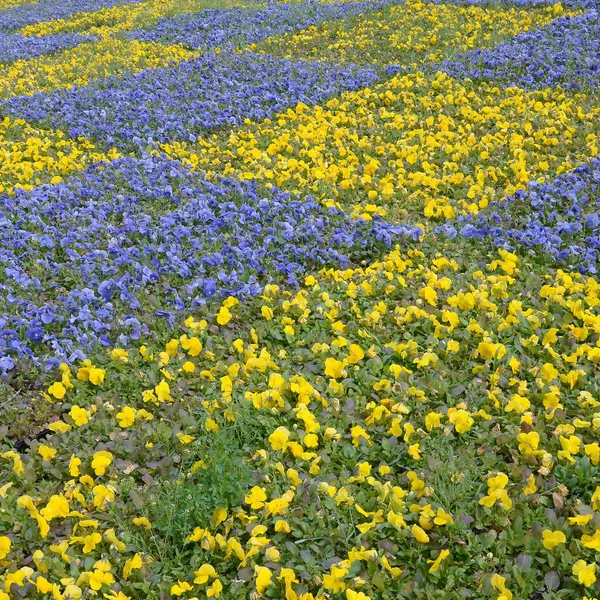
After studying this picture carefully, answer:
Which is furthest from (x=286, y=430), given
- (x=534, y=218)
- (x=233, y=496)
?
(x=534, y=218)

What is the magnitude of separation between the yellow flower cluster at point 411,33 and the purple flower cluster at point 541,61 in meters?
0.65

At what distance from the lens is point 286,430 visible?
3615mm

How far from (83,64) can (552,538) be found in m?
12.5

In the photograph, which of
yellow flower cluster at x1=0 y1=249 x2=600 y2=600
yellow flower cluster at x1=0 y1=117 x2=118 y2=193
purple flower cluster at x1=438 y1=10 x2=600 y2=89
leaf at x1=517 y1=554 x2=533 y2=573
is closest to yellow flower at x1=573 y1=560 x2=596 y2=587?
yellow flower cluster at x1=0 y1=249 x2=600 y2=600

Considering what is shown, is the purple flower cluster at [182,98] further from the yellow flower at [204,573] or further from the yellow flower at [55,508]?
the yellow flower at [204,573]

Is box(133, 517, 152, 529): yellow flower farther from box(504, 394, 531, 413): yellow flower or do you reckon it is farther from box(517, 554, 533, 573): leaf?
box(504, 394, 531, 413): yellow flower

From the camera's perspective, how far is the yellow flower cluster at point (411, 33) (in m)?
11.4

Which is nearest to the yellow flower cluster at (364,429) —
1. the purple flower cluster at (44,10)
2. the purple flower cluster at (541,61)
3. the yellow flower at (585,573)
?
the yellow flower at (585,573)

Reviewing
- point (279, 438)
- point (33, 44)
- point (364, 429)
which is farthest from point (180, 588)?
point (33, 44)

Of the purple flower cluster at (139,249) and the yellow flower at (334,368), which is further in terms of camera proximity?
the purple flower cluster at (139,249)

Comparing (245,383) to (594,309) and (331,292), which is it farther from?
(594,309)

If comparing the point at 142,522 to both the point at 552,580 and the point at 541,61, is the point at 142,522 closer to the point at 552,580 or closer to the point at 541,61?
the point at 552,580

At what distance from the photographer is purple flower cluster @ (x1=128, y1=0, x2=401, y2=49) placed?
13.4 metres

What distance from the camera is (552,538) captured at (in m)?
2.91
